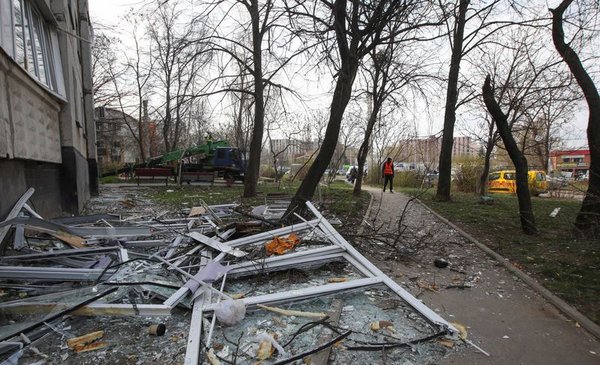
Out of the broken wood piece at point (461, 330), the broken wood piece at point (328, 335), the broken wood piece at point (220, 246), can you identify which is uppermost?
the broken wood piece at point (220, 246)

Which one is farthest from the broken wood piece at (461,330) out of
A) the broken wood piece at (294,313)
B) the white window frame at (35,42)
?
the white window frame at (35,42)

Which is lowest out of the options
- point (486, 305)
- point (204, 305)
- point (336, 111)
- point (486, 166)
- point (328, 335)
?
point (486, 305)

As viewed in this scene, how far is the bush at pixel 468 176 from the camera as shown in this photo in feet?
72.2

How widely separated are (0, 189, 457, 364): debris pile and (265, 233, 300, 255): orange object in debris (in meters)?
0.02

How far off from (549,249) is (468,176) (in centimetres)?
1663

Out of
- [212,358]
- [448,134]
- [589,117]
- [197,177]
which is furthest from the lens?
[197,177]

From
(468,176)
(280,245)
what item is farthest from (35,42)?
(468,176)

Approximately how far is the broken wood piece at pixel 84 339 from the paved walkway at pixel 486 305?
280 centimetres

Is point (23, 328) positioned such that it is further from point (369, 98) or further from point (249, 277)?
point (369, 98)

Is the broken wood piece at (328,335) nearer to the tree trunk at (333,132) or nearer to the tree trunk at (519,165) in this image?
the tree trunk at (333,132)

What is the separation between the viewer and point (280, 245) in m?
5.10

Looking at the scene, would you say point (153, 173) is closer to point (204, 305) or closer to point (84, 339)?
point (204, 305)

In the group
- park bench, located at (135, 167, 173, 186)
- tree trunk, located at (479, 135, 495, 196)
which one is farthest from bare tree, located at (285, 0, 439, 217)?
park bench, located at (135, 167, 173, 186)

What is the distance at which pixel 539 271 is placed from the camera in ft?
17.8
